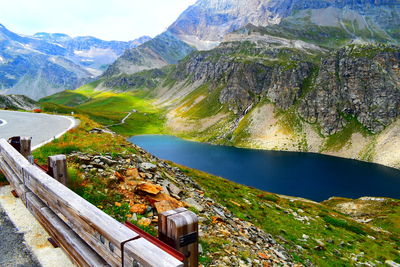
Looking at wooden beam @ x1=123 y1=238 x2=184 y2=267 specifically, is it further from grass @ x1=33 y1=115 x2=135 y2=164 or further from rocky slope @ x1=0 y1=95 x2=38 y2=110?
rocky slope @ x1=0 y1=95 x2=38 y2=110

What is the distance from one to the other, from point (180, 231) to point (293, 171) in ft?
378

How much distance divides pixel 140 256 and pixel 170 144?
533 ft

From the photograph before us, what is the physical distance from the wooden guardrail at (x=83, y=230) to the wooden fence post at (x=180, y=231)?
0.11 feet

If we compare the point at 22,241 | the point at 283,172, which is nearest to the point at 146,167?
the point at 22,241

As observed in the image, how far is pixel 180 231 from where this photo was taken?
13.4ft

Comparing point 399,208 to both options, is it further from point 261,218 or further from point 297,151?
point 297,151

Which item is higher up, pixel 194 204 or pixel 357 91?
pixel 357 91

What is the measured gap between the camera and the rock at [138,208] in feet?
33.8

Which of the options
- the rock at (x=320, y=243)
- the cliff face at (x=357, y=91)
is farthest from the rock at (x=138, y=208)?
the cliff face at (x=357, y=91)

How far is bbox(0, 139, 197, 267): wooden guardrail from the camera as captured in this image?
11.4 ft

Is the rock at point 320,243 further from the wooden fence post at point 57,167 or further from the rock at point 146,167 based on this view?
the wooden fence post at point 57,167

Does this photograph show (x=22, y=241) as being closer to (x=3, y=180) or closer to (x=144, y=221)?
(x=144, y=221)

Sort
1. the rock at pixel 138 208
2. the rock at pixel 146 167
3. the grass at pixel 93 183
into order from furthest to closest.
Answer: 1. the rock at pixel 146 167
2. the rock at pixel 138 208
3. the grass at pixel 93 183

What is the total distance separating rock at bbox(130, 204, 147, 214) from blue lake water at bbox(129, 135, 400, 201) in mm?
81188
